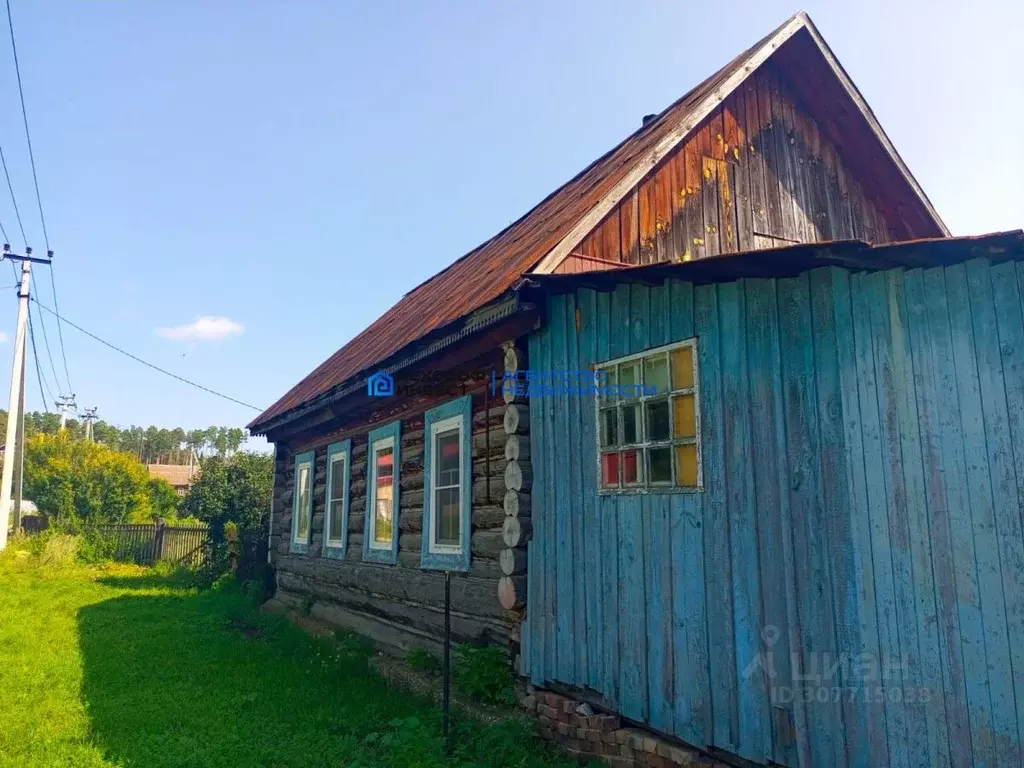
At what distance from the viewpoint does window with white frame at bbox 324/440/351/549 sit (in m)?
10.9

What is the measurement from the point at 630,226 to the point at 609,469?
285 cm

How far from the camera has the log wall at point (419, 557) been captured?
21.1 feet

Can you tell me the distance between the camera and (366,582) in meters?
9.57

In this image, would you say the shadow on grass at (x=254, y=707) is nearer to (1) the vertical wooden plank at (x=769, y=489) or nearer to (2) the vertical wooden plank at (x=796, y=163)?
(1) the vertical wooden plank at (x=769, y=489)

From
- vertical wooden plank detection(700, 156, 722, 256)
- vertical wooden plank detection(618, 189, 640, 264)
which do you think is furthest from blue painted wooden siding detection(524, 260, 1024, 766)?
vertical wooden plank detection(700, 156, 722, 256)

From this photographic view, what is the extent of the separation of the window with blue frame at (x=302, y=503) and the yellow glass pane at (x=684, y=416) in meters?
8.48

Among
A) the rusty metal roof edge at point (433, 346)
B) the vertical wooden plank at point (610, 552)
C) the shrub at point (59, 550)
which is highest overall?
the rusty metal roof edge at point (433, 346)

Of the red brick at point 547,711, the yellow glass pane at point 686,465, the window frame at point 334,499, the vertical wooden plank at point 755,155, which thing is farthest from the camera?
the window frame at point 334,499

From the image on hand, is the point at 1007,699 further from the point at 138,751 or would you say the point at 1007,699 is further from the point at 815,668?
the point at 138,751

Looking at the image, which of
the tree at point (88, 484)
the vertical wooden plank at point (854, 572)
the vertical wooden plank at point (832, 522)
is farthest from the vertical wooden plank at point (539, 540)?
the tree at point (88, 484)

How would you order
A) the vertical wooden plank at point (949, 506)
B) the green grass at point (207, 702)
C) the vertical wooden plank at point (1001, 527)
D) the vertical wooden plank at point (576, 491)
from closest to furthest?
1. the vertical wooden plank at point (1001, 527)
2. the vertical wooden plank at point (949, 506)
3. the vertical wooden plank at point (576, 491)
4. the green grass at point (207, 702)

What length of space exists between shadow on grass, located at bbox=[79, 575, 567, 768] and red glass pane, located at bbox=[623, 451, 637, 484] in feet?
7.19

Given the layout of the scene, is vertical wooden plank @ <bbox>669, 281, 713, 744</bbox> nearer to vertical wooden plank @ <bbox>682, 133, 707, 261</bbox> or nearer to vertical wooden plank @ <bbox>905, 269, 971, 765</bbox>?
vertical wooden plank @ <bbox>905, 269, 971, 765</bbox>

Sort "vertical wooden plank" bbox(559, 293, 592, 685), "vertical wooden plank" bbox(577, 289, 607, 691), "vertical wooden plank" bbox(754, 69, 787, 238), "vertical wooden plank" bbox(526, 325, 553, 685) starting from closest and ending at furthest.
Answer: "vertical wooden plank" bbox(577, 289, 607, 691), "vertical wooden plank" bbox(559, 293, 592, 685), "vertical wooden plank" bbox(526, 325, 553, 685), "vertical wooden plank" bbox(754, 69, 787, 238)
